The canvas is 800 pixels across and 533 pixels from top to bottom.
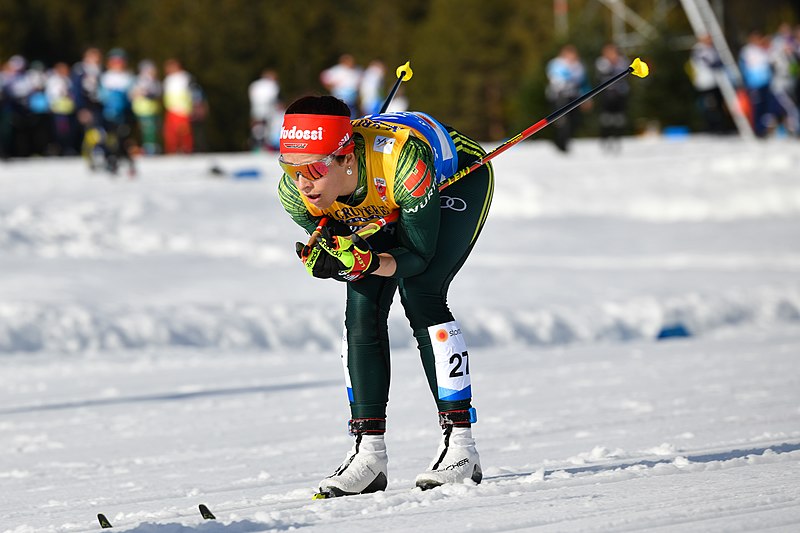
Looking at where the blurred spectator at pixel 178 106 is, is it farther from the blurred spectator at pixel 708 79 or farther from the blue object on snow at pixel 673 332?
the blue object on snow at pixel 673 332

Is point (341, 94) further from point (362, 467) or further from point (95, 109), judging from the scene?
point (362, 467)

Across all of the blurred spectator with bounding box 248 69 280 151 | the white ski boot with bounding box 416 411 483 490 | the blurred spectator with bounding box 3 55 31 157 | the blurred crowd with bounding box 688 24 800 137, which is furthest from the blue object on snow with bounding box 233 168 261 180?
the white ski boot with bounding box 416 411 483 490

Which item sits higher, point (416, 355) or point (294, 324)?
point (294, 324)

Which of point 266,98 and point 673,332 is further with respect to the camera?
point 266,98

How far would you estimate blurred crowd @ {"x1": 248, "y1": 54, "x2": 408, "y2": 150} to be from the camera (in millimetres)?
24297

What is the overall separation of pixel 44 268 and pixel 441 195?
32.4ft

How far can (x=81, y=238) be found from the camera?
1574 cm

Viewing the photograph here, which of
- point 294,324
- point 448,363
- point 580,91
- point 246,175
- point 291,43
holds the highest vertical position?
point 291,43

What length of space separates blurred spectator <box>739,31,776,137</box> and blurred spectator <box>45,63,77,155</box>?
1208cm

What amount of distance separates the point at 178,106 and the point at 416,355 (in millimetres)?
14657

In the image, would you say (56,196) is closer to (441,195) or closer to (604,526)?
(441,195)

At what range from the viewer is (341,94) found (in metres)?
24.4

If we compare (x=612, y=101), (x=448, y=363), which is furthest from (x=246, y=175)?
(x=448, y=363)

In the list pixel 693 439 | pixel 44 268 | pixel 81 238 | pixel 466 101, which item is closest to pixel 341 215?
pixel 693 439
